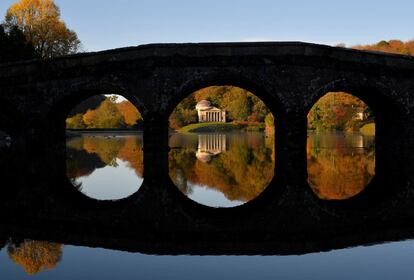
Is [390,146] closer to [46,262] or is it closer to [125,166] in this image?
[125,166]

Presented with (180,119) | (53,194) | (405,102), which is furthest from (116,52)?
(180,119)

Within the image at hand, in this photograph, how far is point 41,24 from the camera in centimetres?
5134

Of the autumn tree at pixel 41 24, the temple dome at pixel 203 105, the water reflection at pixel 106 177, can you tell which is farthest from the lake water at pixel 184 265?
the temple dome at pixel 203 105

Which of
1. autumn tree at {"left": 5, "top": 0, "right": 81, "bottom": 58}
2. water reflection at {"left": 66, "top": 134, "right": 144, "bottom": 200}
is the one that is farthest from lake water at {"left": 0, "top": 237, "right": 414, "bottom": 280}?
autumn tree at {"left": 5, "top": 0, "right": 81, "bottom": 58}

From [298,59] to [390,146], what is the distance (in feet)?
25.5

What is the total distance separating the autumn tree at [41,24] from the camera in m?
50.9

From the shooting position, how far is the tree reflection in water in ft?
16.3

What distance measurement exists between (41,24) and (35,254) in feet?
168

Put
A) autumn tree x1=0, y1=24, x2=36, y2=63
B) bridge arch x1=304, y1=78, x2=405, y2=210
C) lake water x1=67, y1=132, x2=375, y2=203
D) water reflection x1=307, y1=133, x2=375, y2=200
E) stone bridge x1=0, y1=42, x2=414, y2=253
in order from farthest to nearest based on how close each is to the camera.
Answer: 1. autumn tree x1=0, y1=24, x2=36, y2=63
2. bridge arch x1=304, y1=78, x2=405, y2=210
3. water reflection x1=307, y1=133, x2=375, y2=200
4. lake water x1=67, y1=132, x2=375, y2=203
5. stone bridge x1=0, y1=42, x2=414, y2=253

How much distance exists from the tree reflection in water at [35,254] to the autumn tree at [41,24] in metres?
→ 48.7

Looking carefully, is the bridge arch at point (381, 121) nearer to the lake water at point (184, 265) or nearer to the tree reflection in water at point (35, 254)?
the lake water at point (184, 265)

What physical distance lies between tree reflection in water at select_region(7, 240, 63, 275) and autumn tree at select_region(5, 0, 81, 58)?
4866 centimetres

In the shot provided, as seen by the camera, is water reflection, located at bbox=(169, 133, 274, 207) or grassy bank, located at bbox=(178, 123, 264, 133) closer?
water reflection, located at bbox=(169, 133, 274, 207)

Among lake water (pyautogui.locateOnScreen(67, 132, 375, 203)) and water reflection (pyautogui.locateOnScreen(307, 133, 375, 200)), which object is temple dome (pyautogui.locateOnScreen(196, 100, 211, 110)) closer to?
water reflection (pyautogui.locateOnScreen(307, 133, 375, 200))
